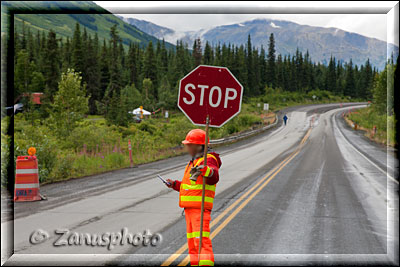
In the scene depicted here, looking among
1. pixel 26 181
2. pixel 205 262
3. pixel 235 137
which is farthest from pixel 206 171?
pixel 235 137

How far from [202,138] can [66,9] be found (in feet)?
15.8

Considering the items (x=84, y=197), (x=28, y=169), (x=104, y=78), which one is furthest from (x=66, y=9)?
(x=104, y=78)

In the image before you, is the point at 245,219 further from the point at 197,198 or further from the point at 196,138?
the point at 196,138

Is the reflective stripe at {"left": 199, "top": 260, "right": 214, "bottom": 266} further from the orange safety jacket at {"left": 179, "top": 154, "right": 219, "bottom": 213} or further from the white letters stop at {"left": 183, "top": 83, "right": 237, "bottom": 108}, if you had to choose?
the white letters stop at {"left": 183, "top": 83, "right": 237, "bottom": 108}

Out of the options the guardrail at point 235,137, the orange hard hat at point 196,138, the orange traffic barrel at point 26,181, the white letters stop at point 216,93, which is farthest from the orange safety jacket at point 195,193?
the guardrail at point 235,137

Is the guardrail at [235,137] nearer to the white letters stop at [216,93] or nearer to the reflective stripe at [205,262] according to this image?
the white letters stop at [216,93]

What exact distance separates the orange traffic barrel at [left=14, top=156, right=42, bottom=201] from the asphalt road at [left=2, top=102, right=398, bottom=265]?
1.85ft

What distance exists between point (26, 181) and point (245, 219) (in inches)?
224

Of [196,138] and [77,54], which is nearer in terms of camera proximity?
[196,138]

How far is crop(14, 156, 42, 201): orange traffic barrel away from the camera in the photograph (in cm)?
973

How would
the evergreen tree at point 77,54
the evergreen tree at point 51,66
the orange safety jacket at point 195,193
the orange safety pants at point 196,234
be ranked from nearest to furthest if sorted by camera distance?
1. the orange safety pants at point 196,234
2. the orange safety jacket at point 195,193
3. the evergreen tree at point 51,66
4. the evergreen tree at point 77,54

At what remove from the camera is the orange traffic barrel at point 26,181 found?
9727mm

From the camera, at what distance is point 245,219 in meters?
8.45

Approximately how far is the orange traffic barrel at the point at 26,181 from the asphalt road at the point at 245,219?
1.85ft
